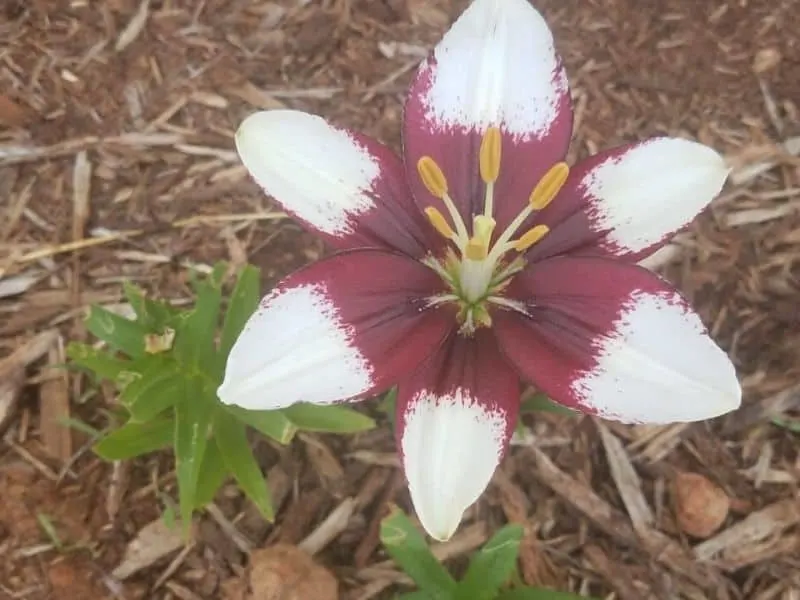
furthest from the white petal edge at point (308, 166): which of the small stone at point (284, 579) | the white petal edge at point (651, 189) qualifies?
the small stone at point (284, 579)

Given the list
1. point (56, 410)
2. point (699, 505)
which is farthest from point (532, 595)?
point (56, 410)

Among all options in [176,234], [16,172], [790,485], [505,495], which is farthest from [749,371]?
[16,172]

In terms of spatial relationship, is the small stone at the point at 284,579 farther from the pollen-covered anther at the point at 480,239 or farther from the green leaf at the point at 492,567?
the pollen-covered anther at the point at 480,239

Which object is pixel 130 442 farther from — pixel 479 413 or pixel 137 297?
pixel 479 413

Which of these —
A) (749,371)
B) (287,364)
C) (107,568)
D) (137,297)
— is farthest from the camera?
(749,371)

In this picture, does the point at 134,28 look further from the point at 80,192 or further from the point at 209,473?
the point at 209,473

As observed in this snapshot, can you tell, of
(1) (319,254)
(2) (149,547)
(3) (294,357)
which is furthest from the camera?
(1) (319,254)
